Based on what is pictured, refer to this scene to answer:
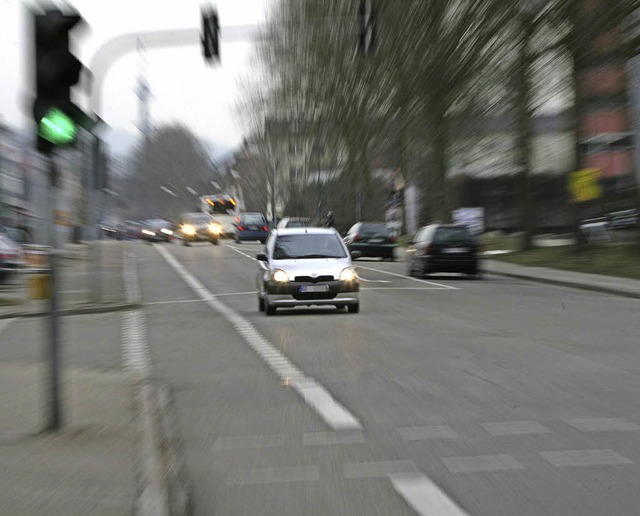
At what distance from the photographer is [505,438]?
7281 mm

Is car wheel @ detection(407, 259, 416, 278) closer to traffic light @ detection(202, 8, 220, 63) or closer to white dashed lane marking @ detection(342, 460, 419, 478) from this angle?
traffic light @ detection(202, 8, 220, 63)

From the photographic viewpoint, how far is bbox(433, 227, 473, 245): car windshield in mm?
30219

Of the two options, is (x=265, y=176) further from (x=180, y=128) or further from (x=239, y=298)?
(x=180, y=128)

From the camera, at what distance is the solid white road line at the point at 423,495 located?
210 inches

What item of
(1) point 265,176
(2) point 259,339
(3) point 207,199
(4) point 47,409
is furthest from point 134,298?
(3) point 207,199

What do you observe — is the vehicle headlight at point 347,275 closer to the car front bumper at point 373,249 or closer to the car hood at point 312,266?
the car hood at point 312,266

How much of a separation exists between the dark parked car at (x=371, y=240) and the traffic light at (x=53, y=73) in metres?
33.5

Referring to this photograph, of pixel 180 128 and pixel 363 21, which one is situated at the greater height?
pixel 180 128

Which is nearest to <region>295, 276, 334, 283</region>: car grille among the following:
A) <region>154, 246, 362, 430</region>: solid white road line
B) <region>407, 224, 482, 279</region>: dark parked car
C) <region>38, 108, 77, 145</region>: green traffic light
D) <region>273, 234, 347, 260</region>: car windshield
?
<region>273, 234, 347, 260</region>: car windshield

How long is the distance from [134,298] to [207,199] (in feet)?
207

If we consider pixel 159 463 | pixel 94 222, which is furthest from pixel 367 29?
pixel 159 463

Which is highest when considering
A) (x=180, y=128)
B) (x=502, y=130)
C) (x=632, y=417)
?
(x=180, y=128)

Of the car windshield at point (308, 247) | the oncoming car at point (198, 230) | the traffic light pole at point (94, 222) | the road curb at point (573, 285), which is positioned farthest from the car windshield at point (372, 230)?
the oncoming car at point (198, 230)

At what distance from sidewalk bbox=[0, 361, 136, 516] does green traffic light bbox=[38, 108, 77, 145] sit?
2100 millimetres
